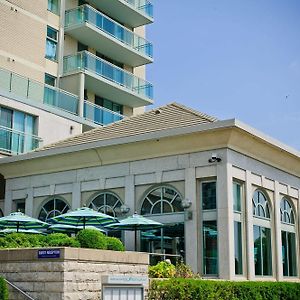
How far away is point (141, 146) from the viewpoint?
2217 cm

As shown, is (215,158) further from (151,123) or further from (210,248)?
(151,123)

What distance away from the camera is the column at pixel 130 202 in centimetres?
2244

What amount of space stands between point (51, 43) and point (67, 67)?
6.13 ft

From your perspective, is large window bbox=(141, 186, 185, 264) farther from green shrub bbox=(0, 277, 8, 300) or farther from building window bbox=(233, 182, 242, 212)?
green shrub bbox=(0, 277, 8, 300)

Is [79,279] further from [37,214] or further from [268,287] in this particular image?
[37,214]

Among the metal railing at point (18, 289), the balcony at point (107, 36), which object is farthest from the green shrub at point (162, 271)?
the balcony at point (107, 36)

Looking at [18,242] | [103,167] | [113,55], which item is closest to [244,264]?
[103,167]

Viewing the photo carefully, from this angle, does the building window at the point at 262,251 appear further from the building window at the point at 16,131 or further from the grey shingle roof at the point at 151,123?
the building window at the point at 16,131

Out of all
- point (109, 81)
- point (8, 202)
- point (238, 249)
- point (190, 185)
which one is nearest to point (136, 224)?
point (190, 185)

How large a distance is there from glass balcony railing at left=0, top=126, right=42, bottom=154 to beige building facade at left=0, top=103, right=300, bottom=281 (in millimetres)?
2963

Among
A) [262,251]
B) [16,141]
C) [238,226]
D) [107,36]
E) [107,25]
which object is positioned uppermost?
[107,25]

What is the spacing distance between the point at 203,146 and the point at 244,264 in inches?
177

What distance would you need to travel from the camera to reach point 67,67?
38750 millimetres

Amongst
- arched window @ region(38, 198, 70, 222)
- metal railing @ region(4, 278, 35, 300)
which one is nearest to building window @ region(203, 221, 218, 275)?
arched window @ region(38, 198, 70, 222)
